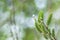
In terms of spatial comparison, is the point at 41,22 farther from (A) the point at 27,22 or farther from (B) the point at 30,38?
(A) the point at 27,22

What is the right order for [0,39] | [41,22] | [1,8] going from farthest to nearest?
[1,8], [0,39], [41,22]

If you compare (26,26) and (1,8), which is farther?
(1,8)

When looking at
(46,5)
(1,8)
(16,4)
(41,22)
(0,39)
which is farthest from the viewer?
(1,8)

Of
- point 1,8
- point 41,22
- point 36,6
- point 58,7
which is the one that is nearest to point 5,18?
point 1,8

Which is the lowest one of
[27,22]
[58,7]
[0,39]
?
[0,39]

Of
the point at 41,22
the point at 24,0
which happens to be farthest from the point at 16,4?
the point at 41,22

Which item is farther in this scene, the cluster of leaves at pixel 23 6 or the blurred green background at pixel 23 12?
the cluster of leaves at pixel 23 6

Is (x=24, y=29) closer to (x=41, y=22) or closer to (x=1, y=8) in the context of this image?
(x=1, y=8)

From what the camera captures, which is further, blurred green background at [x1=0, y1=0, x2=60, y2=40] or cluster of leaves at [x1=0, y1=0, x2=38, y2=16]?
cluster of leaves at [x1=0, y1=0, x2=38, y2=16]

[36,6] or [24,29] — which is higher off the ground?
[36,6]
